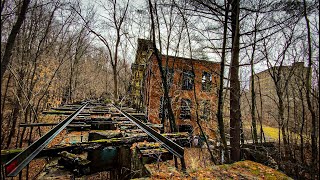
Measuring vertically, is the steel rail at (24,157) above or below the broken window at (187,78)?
below

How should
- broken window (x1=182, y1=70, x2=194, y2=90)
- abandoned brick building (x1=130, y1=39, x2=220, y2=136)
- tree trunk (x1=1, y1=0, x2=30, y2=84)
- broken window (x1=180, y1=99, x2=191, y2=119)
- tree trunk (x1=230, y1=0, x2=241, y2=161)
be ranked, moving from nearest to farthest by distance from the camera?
tree trunk (x1=1, y1=0, x2=30, y2=84) → tree trunk (x1=230, y1=0, x2=241, y2=161) → broken window (x1=182, y1=70, x2=194, y2=90) → broken window (x1=180, y1=99, x2=191, y2=119) → abandoned brick building (x1=130, y1=39, x2=220, y2=136)

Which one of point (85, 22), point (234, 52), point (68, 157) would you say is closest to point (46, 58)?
point (85, 22)

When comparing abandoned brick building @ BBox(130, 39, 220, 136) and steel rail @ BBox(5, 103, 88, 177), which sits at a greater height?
abandoned brick building @ BBox(130, 39, 220, 136)

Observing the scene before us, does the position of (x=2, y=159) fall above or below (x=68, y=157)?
above

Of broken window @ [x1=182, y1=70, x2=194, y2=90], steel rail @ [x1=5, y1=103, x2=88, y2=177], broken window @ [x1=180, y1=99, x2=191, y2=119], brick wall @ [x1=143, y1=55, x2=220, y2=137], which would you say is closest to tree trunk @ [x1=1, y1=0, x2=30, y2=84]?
steel rail @ [x1=5, y1=103, x2=88, y2=177]

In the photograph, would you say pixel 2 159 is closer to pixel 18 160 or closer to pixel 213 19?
pixel 18 160

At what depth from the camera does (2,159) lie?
2.00m

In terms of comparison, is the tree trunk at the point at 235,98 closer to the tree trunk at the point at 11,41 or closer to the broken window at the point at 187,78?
the broken window at the point at 187,78

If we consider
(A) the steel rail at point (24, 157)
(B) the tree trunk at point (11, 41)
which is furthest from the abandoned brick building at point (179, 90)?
(B) the tree trunk at point (11, 41)

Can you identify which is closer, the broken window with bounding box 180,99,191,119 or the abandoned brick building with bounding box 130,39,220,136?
the broken window with bounding box 180,99,191,119

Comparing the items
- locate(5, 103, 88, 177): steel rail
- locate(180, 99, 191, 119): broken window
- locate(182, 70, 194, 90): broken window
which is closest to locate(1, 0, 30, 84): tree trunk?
locate(5, 103, 88, 177): steel rail

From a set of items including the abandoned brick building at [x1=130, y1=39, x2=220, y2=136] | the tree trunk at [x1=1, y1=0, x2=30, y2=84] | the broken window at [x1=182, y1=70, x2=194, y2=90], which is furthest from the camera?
the abandoned brick building at [x1=130, y1=39, x2=220, y2=136]

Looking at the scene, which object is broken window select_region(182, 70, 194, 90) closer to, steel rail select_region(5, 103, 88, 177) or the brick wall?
the brick wall

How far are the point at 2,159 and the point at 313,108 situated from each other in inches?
418
